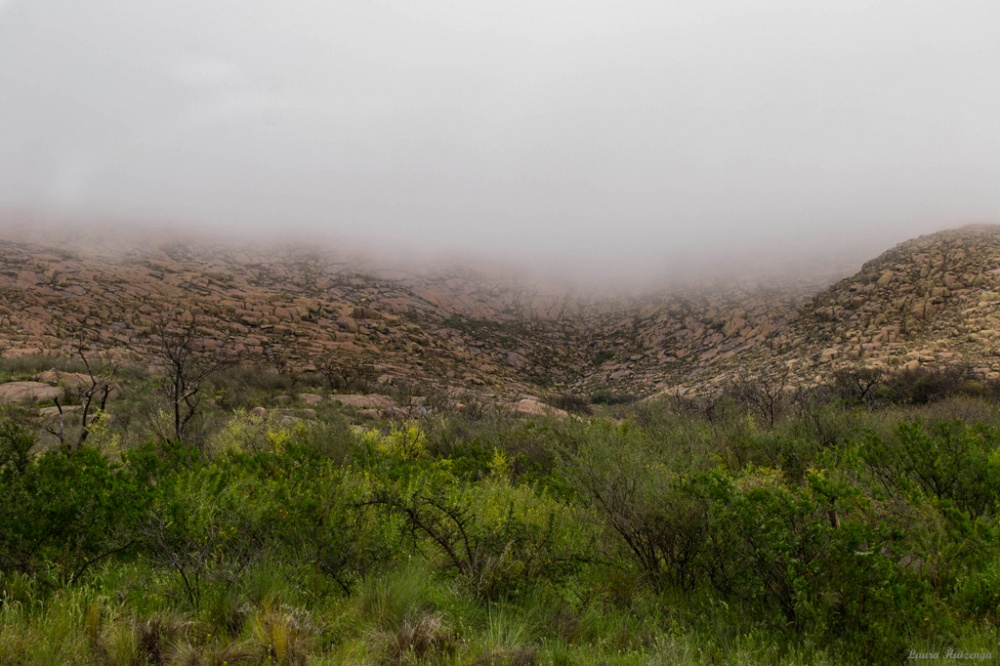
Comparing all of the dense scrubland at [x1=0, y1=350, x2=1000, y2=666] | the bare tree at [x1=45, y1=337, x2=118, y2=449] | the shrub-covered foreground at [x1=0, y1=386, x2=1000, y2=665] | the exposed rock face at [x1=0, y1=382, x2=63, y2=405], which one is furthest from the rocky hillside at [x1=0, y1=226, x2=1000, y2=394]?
the shrub-covered foreground at [x1=0, y1=386, x2=1000, y2=665]

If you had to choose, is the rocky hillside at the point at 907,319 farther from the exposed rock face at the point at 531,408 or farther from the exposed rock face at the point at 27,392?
the exposed rock face at the point at 27,392

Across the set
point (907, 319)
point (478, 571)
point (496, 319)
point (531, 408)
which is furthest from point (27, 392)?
point (496, 319)

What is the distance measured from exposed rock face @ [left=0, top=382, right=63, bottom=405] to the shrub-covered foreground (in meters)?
15.6

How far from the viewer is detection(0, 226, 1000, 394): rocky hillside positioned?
27.5 metres

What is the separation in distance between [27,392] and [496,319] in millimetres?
47961

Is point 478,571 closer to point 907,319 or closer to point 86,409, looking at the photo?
point 86,409

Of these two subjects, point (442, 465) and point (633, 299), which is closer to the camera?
point (442, 465)

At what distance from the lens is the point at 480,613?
3.60 metres

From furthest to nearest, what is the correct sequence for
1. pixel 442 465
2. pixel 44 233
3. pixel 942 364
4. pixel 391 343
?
pixel 44 233, pixel 391 343, pixel 942 364, pixel 442 465

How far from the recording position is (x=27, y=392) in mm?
16281

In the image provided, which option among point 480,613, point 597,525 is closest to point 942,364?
point 597,525

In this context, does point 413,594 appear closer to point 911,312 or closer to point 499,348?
point 911,312

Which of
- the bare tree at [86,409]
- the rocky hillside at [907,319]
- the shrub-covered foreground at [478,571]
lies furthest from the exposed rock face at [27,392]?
the rocky hillside at [907,319]

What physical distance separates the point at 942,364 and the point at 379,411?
27.0 m
